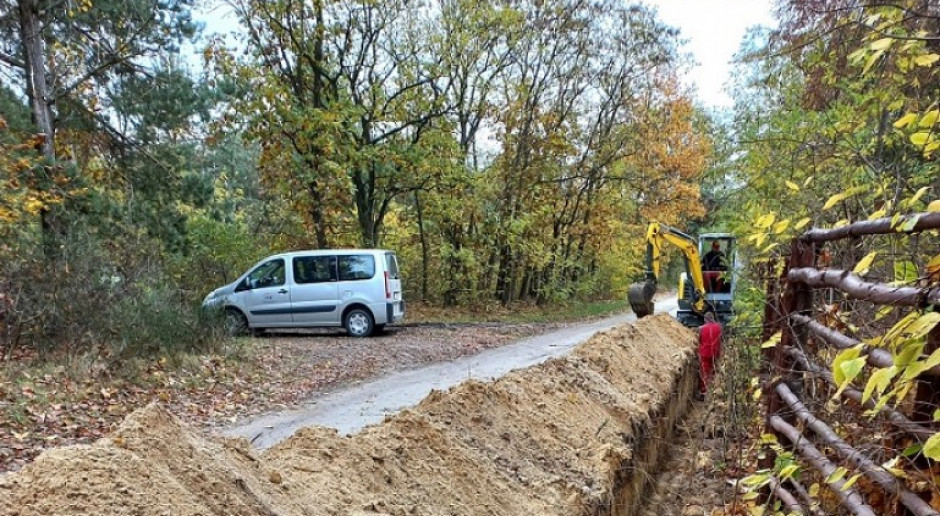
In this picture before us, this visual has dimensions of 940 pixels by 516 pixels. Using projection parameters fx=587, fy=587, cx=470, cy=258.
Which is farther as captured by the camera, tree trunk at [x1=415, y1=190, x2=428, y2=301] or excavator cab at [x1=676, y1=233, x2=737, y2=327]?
tree trunk at [x1=415, y1=190, x2=428, y2=301]

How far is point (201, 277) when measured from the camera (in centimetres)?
1709

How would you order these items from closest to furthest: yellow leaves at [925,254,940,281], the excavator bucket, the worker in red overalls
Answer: yellow leaves at [925,254,940,281] → the worker in red overalls → the excavator bucket

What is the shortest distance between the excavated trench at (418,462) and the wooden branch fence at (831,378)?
4.81 feet

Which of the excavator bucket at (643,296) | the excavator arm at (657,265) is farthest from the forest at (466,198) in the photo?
A: the excavator bucket at (643,296)

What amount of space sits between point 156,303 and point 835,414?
892 centimetres

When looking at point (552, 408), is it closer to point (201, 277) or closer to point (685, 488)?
point (685, 488)

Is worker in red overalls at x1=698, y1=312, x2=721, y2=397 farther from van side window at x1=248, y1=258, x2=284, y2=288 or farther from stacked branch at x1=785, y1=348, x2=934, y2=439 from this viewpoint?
van side window at x1=248, y1=258, x2=284, y2=288

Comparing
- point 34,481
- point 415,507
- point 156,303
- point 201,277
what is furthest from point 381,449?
point 201,277

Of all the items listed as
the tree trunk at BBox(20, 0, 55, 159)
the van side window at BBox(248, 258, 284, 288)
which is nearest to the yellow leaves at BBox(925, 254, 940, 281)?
the van side window at BBox(248, 258, 284, 288)

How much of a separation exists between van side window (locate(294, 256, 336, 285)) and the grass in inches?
185

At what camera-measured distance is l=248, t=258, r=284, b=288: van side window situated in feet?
42.5

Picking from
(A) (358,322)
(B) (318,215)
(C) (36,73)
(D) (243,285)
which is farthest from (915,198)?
(B) (318,215)

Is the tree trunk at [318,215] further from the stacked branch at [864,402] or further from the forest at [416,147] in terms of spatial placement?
the stacked branch at [864,402]

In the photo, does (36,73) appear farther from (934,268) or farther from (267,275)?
(934,268)
